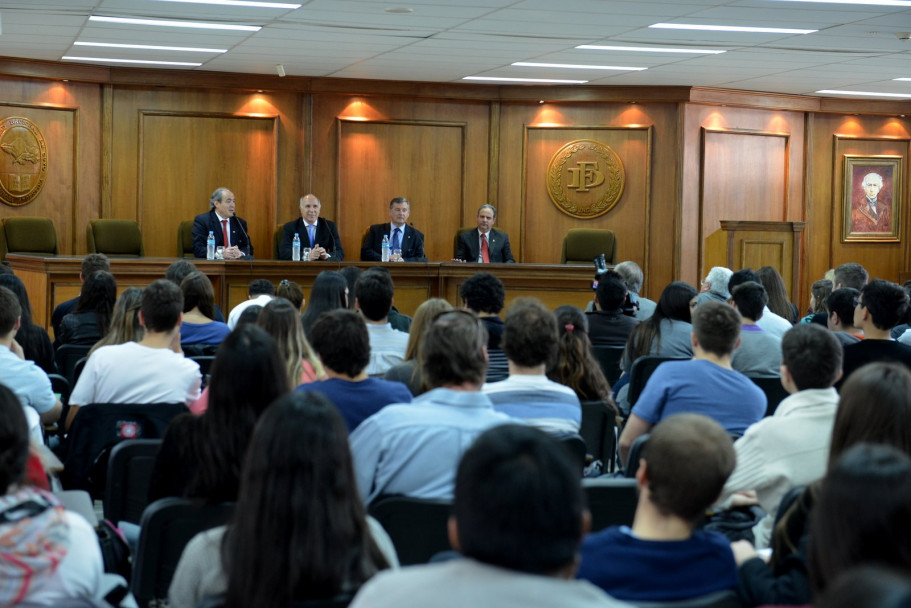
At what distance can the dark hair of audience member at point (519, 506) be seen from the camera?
60.3 inches

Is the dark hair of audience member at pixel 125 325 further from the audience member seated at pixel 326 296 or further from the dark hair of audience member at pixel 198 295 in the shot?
the audience member seated at pixel 326 296

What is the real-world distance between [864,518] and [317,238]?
10.5 m

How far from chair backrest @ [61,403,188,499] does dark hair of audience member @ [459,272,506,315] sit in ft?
6.77

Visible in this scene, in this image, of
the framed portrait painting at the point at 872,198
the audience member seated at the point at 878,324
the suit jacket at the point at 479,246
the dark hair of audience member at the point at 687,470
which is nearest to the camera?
the dark hair of audience member at the point at 687,470

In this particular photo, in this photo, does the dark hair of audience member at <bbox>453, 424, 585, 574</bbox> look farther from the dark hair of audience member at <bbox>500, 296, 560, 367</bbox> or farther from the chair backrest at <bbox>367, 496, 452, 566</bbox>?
the dark hair of audience member at <bbox>500, 296, 560, 367</bbox>

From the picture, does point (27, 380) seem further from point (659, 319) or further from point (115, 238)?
point (115, 238)

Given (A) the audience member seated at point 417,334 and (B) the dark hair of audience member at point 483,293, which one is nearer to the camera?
(A) the audience member seated at point 417,334

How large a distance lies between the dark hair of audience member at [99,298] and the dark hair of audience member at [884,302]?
12.9ft

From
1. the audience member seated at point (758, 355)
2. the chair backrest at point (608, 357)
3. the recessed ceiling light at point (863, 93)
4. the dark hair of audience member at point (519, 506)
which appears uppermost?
the recessed ceiling light at point (863, 93)

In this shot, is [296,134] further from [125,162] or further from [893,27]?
[893,27]

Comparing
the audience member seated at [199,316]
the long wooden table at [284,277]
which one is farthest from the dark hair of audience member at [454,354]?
the long wooden table at [284,277]

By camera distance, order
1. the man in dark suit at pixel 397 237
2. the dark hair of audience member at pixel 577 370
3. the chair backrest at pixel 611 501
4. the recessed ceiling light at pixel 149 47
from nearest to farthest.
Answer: the chair backrest at pixel 611 501 < the dark hair of audience member at pixel 577 370 < the recessed ceiling light at pixel 149 47 < the man in dark suit at pixel 397 237

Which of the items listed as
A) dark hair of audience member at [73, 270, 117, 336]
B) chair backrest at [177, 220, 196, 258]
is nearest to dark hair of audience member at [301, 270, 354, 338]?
dark hair of audience member at [73, 270, 117, 336]

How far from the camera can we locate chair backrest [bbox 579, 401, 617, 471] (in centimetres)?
438
